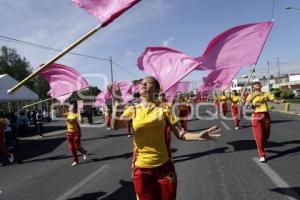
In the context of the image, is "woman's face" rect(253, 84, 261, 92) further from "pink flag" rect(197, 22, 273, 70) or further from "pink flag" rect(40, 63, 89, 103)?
"pink flag" rect(40, 63, 89, 103)


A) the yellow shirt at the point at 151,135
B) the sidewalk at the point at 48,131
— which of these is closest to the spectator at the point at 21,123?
the sidewalk at the point at 48,131

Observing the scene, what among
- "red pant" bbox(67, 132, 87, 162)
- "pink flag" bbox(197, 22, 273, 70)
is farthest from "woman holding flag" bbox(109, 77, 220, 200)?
"red pant" bbox(67, 132, 87, 162)

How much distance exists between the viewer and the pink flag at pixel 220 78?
378 inches

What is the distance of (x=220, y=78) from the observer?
9938 millimetres

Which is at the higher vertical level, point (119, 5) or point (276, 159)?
point (119, 5)

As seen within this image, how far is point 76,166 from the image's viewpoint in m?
10.2

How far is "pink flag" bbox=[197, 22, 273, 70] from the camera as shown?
934cm

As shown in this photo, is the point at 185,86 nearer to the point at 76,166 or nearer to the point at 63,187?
the point at 76,166

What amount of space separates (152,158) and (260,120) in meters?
5.58

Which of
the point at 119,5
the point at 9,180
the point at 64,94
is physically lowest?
the point at 9,180

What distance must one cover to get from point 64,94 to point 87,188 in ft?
13.4

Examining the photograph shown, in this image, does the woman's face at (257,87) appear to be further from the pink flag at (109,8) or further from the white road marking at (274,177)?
the pink flag at (109,8)

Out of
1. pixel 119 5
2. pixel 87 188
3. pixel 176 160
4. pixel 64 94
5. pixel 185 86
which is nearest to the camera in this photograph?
pixel 119 5

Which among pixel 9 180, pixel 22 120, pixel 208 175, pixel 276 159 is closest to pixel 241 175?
pixel 208 175
